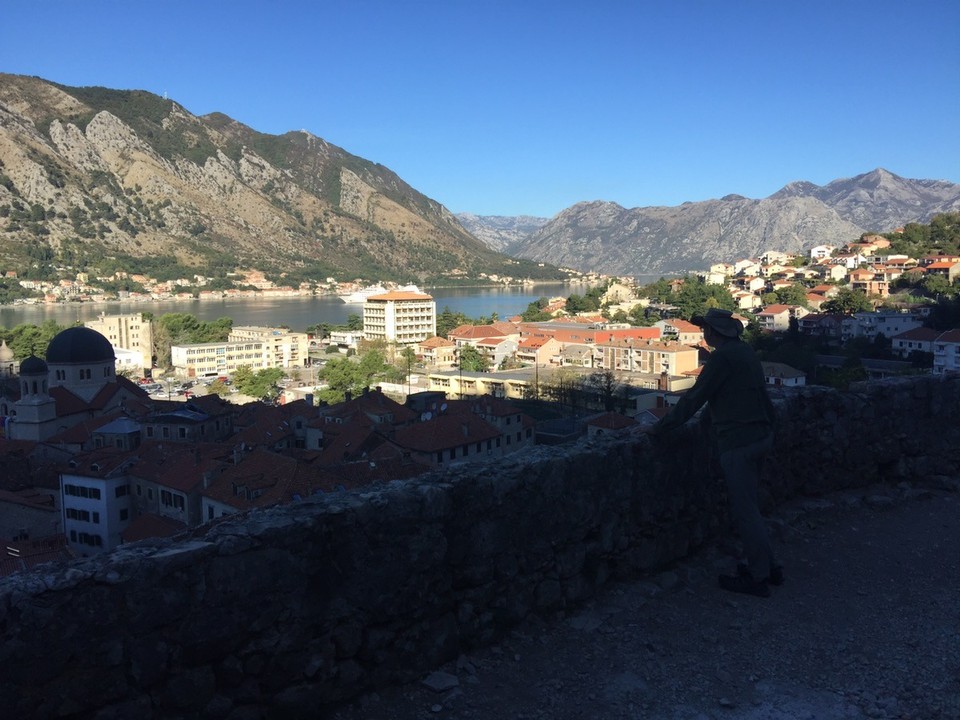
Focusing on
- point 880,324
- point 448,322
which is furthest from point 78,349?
point 448,322

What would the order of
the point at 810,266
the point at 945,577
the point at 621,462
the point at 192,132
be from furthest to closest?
the point at 192,132 < the point at 810,266 < the point at 945,577 < the point at 621,462

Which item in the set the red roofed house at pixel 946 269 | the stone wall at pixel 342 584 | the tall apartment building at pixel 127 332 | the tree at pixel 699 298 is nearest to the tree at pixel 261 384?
the tall apartment building at pixel 127 332

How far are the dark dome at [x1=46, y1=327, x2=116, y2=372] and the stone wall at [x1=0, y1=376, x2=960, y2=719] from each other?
30.9m

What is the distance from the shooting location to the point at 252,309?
111m

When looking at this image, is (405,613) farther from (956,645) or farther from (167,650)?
(956,645)

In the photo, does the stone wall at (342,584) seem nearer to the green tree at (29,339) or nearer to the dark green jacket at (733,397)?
the dark green jacket at (733,397)

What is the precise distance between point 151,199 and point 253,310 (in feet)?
200

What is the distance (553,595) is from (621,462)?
0.73 metres

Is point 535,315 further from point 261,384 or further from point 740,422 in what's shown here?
point 740,422

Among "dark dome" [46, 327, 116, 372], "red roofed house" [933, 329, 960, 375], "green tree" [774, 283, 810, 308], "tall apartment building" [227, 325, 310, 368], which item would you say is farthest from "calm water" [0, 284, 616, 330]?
"red roofed house" [933, 329, 960, 375]

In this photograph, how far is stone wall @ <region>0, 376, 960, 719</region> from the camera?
238 cm

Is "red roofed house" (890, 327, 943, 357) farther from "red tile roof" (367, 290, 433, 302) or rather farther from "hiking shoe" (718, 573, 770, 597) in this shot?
"red tile roof" (367, 290, 433, 302)

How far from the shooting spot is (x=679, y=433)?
4.20 metres

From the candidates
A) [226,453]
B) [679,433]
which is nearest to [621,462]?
[679,433]
